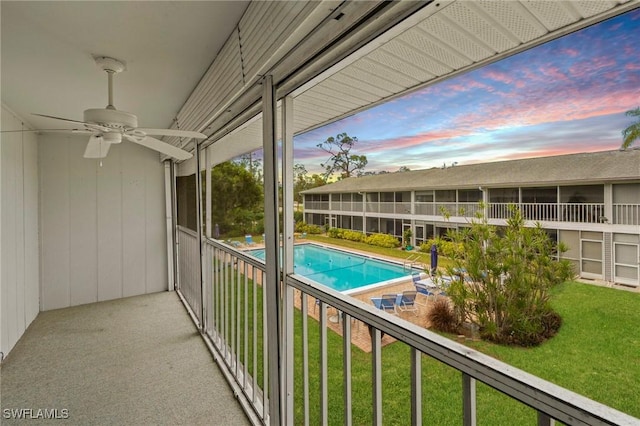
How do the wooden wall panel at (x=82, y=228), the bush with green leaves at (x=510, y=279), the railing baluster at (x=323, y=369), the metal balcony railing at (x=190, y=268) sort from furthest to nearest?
the wooden wall panel at (x=82, y=228)
the metal balcony railing at (x=190, y=268)
the railing baluster at (x=323, y=369)
the bush with green leaves at (x=510, y=279)

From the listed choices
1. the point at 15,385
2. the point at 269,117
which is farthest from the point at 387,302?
the point at 15,385

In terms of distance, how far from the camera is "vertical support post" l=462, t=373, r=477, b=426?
79 cm

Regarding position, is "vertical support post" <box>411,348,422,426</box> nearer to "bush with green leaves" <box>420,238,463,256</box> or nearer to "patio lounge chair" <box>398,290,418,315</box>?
"patio lounge chair" <box>398,290,418,315</box>

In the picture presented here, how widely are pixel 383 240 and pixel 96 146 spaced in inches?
109

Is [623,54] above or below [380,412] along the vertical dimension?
above

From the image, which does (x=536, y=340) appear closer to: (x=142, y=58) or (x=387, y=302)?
(x=387, y=302)

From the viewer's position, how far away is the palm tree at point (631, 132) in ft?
1.54

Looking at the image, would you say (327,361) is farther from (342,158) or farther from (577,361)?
(577,361)

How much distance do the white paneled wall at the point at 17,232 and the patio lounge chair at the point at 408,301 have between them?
371 cm

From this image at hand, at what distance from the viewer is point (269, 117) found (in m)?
1.69

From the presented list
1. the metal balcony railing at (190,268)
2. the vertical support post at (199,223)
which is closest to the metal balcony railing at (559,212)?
the vertical support post at (199,223)

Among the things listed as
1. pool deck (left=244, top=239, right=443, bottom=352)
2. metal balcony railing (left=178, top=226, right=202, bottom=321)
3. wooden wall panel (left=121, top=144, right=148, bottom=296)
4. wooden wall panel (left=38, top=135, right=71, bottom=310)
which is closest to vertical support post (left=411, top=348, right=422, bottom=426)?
pool deck (left=244, top=239, right=443, bottom=352)

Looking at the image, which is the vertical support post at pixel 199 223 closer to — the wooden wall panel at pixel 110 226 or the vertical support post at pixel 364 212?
the wooden wall panel at pixel 110 226

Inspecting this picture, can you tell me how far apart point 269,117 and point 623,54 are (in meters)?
1.45
